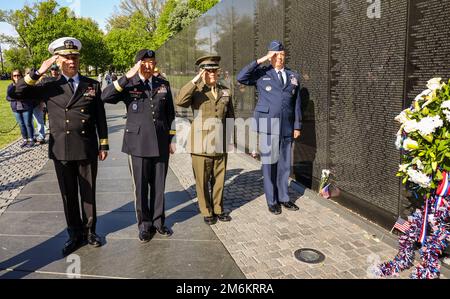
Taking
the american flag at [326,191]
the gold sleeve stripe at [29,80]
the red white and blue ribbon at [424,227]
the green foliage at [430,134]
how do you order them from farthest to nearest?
1. the american flag at [326,191]
2. the gold sleeve stripe at [29,80]
3. the red white and blue ribbon at [424,227]
4. the green foliage at [430,134]

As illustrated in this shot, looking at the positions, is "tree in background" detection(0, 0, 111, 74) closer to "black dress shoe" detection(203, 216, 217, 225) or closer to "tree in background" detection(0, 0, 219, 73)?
"tree in background" detection(0, 0, 219, 73)

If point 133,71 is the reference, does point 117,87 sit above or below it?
below

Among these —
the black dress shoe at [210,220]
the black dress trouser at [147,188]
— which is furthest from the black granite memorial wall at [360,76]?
the black dress trouser at [147,188]

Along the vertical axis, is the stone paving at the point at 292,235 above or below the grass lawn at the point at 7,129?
below

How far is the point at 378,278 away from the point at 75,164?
332 cm

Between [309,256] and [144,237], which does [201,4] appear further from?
[309,256]

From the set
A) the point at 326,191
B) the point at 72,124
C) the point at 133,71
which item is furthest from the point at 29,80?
the point at 326,191

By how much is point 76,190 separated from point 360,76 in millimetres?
3694

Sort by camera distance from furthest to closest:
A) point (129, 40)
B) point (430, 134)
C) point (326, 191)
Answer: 1. point (129, 40)
2. point (326, 191)
3. point (430, 134)

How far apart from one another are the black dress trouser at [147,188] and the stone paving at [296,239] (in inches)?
30.7

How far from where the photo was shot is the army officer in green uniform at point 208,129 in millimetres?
4820

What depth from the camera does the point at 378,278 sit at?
3.64 m

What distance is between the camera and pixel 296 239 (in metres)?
4.54

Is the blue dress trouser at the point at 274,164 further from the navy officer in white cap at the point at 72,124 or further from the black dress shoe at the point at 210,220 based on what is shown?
the navy officer in white cap at the point at 72,124
